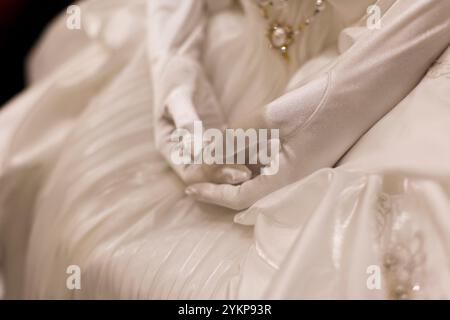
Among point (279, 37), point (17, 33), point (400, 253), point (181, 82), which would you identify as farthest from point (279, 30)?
point (17, 33)

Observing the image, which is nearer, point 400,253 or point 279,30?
point 400,253

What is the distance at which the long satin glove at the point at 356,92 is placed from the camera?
687 mm

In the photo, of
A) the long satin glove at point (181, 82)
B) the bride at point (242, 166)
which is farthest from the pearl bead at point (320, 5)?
the long satin glove at point (181, 82)

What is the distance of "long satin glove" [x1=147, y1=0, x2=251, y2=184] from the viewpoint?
817mm

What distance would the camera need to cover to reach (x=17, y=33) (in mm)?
1669

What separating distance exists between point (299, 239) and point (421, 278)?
134mm

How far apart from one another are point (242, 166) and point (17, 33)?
3.87 ft

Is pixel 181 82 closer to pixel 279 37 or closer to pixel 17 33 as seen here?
pixel 279 37

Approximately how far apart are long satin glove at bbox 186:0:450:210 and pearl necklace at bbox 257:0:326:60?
0.14 m

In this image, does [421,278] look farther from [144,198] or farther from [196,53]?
[196,53]

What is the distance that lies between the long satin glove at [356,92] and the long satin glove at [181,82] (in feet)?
0.26

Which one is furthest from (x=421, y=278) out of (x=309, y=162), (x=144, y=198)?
(x=144, y=198)

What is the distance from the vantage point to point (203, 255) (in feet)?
2.44

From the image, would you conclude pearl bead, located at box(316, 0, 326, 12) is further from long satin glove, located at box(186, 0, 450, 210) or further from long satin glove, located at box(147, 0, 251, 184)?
long satin glove, located at box(147, 0, 251, 184)
